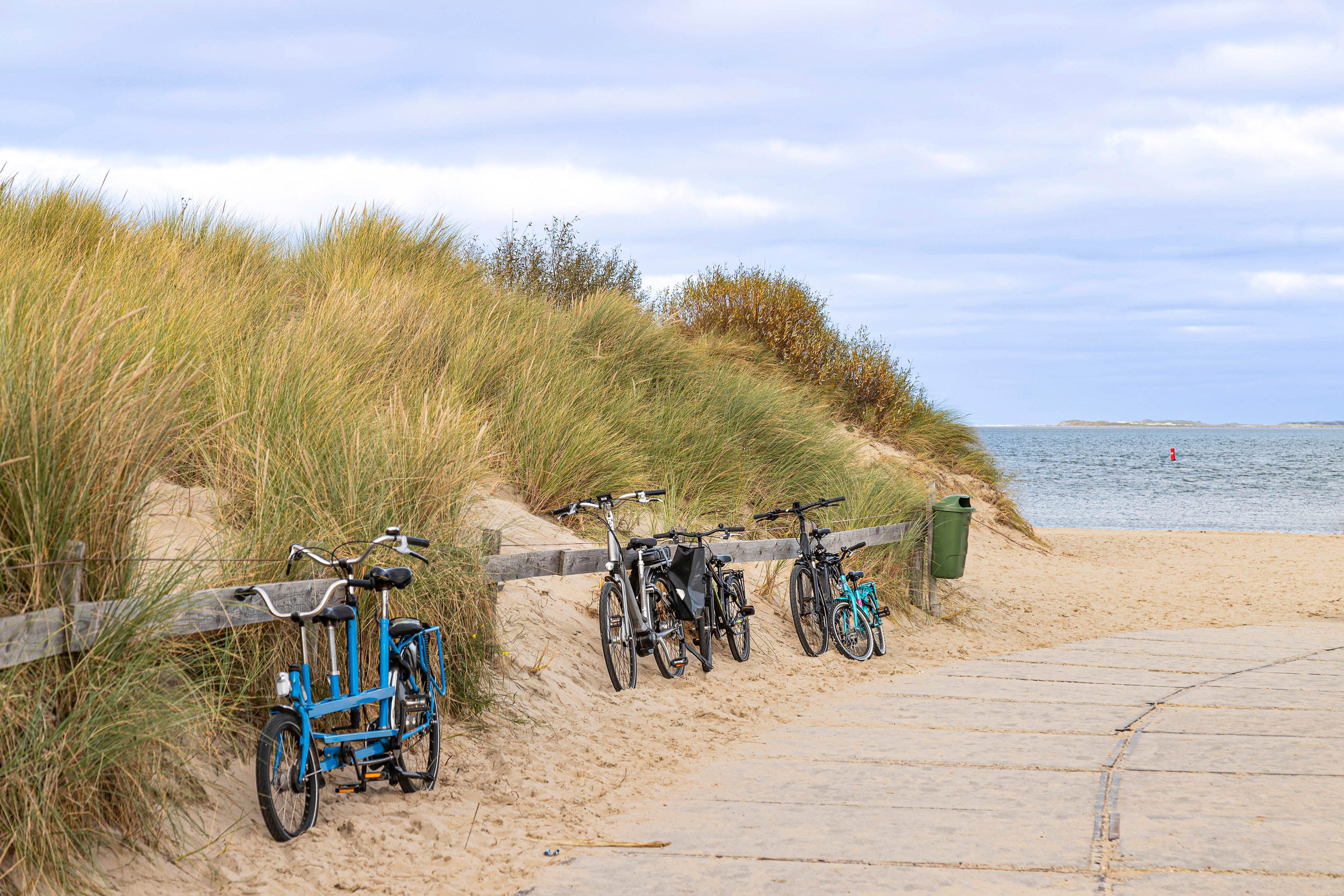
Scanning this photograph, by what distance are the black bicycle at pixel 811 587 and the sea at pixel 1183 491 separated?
33.9ft

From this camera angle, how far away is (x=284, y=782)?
3.94 metres

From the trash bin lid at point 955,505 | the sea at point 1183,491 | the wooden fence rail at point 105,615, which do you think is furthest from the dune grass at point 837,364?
the wooden fence rail at point 105,615

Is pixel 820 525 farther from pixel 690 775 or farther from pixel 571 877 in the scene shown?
pixel 571 877

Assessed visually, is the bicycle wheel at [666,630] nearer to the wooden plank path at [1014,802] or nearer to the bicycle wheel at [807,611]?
the wooden plank path at [1014,802]

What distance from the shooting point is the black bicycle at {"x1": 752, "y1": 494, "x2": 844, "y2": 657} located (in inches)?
345

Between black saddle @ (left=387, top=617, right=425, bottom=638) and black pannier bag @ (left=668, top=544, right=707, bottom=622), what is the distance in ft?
10.2

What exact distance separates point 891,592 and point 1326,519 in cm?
2582

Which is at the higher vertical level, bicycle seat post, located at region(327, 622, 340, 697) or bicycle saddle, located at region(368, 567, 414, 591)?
bicycle saddle, located at region(368, 567, 414, 591)

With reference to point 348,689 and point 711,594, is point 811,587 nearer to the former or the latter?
point 711,594

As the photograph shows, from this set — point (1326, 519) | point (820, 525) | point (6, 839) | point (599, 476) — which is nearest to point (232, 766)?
point (6, 839)

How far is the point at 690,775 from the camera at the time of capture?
5293mm

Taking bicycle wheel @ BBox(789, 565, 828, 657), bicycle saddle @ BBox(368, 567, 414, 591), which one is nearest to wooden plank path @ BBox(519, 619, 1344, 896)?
bicycle wheel @ BBox(789, 565, 828, 657)

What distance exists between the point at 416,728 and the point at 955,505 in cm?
773

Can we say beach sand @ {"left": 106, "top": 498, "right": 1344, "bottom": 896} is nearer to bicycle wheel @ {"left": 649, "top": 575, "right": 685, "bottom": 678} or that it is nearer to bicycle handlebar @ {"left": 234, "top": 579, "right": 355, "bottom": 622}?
bicycle wheel @ {"left": 649, "top": 575, "right": 685, "bottom": 678}
